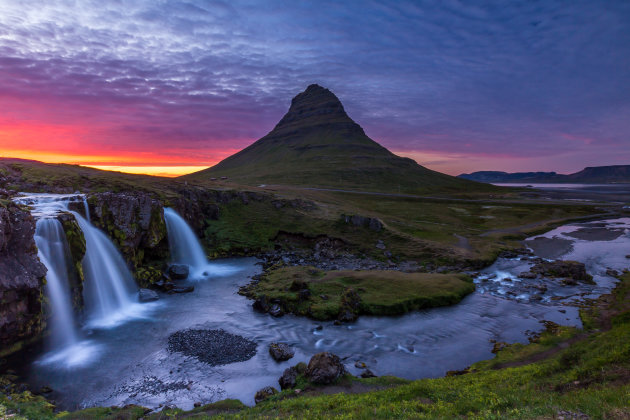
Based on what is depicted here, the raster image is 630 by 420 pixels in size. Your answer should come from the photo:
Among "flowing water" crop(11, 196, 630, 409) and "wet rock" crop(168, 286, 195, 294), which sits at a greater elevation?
"wet rock" crop(168, 286, 195, 294)

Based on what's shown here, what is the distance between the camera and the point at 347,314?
36719 millimetres

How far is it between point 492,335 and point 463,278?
686 inches

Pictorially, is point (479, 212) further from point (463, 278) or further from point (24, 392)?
point (24, 392)

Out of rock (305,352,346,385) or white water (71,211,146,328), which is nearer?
rock (305,352,346,385)

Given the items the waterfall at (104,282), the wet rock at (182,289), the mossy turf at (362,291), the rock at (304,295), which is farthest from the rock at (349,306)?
the waterfall at (104,282)

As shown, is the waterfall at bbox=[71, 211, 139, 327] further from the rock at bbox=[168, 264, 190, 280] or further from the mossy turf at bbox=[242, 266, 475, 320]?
the mossy turf at bbox=[242, 266, 475, 320]

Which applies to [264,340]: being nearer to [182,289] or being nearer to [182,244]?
[182,289]

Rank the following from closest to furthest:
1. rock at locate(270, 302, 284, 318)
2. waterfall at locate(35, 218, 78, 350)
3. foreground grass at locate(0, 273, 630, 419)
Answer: foreground grass at locate(0, 273, 630, 419)
waterfall at locate(35, 218, 78, 350)
rock at locate(270, 302, 284, 318)

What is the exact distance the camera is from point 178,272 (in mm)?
52469

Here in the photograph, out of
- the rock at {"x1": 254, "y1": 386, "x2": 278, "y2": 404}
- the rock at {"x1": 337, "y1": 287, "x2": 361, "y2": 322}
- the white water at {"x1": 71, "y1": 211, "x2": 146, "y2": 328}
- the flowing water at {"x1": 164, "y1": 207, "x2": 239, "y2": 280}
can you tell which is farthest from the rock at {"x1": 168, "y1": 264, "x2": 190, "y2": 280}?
the rock at {"x1": 254, "y1": 386, "x2": 278, "y2": 404}

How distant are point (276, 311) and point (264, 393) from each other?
15926 millimetres

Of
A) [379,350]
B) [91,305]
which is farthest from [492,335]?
[91,305]

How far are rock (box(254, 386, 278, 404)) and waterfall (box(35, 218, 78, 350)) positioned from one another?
2124 centimetres

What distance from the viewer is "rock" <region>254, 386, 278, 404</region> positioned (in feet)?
71.3
